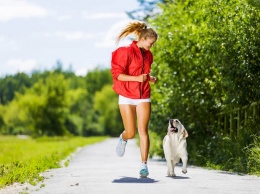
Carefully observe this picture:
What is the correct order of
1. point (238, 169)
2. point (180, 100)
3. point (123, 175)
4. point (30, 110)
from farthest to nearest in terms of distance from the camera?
point (30, 110)
point (180, 100)
point (238, 169)
point (123, 175)

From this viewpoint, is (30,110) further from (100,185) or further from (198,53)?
(100,185)

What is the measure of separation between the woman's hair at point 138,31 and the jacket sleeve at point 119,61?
0.28 metres

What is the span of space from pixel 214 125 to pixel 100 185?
11326 millimetres

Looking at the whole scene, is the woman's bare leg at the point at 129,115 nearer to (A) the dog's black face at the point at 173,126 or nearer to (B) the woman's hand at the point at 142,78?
(B) the woman's hand at the point at 142,78

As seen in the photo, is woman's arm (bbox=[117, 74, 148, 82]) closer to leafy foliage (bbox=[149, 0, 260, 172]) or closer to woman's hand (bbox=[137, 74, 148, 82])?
woman's hand (bbox=[137, 74, 148, 82])

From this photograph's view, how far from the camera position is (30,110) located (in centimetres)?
7812

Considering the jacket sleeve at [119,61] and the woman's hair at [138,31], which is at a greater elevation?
the woman's hair at [138,31]

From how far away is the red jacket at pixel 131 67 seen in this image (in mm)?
10625

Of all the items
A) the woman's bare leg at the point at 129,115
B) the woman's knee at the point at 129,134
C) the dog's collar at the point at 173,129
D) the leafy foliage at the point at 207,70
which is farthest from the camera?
the leafy foliage at the point at 207,70

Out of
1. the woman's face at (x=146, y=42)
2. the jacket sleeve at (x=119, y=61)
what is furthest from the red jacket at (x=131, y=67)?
the woman's face at (x=146, y=42)

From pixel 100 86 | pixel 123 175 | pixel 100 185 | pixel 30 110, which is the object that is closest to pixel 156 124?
pixel 123 175

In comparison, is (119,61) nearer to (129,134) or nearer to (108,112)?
(129,134)

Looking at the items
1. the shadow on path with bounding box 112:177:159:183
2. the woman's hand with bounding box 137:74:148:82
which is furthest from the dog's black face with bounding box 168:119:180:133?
the woman's hand with bounding box 137:74:148:82

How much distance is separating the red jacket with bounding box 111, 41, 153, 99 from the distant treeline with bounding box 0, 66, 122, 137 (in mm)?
56065
